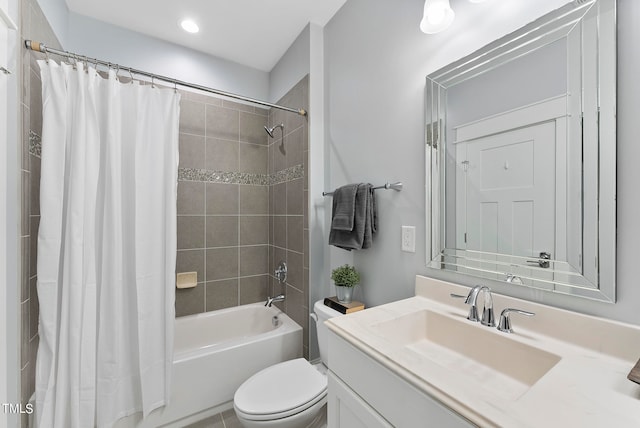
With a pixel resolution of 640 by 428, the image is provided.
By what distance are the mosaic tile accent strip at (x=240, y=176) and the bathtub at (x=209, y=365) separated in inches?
45.4

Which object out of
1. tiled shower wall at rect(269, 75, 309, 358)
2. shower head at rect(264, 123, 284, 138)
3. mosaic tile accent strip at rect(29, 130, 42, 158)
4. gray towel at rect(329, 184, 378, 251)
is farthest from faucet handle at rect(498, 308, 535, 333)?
mosaic tile accent strip at rect(29, 130, 42, 158)

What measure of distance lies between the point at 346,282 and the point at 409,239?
1.51 ft

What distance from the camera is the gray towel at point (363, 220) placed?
1.43m

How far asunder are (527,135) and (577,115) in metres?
0.13

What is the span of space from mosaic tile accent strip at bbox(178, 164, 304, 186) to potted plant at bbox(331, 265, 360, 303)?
32.2 inches

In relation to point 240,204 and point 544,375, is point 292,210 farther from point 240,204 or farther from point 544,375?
point 544,375

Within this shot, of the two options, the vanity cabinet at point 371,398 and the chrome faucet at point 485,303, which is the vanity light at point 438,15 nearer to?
the chrome faucet at point 485,303

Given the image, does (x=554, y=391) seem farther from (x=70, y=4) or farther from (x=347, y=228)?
(x=70, y=4)

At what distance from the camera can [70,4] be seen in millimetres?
1719

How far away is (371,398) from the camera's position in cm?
76

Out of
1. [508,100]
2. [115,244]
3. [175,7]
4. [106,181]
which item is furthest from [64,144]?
[508,100]

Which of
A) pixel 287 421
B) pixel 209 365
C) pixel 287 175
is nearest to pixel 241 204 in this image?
pixel 287 175

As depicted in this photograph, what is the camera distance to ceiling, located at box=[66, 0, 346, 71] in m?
1.71

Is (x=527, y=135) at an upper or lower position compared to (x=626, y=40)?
lower
